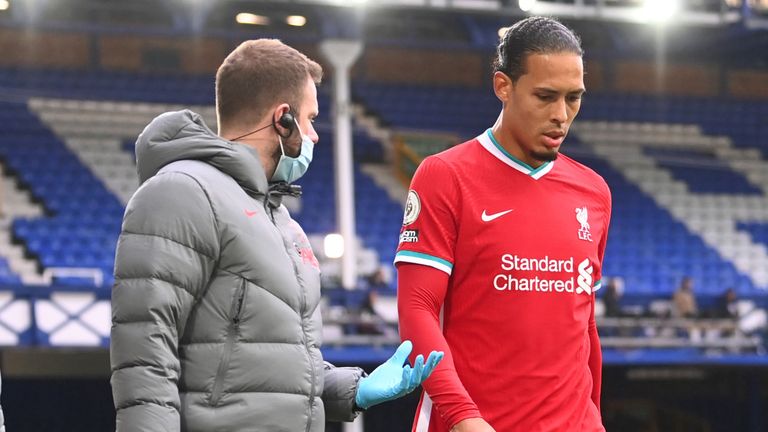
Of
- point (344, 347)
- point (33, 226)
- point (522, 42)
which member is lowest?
point (344, 347)

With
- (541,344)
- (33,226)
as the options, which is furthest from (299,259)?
(33,226)

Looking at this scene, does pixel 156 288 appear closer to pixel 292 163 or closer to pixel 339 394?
pixel 292 163

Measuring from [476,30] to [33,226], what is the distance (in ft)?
24.4

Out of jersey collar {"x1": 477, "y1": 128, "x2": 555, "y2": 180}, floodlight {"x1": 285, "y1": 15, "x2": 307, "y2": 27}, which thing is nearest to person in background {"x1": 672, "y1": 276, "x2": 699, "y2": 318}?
floodlight {"x1": 285, "y1": 15, "x2": 307, "y2": 27}

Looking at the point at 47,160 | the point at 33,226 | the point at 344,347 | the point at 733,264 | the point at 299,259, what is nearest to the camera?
the point at 299,259

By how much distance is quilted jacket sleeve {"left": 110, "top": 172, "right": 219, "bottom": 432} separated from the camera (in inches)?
117

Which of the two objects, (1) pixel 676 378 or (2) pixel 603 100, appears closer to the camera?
(1) pixel 676 378

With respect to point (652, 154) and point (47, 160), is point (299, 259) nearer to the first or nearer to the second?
point (47, 160)

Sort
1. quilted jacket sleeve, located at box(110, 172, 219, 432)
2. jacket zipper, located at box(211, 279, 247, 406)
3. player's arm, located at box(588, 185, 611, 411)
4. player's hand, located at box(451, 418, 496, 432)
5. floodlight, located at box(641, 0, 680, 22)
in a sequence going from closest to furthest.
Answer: quilted jacket sleeve, located at box(110, 172, 219, 432) < jacket zipper, located at box(211, 279, 247, 406) < player's hand, located at box(451, 418, 496, 432) < player's arm, located at box(588, 185, 611, 411) < floodlight, located at box(641, 0, 680, 22)

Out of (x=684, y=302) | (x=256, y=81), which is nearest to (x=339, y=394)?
(x=256, y=81)

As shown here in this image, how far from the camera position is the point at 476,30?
20625 mm

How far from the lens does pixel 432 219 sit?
3.73m

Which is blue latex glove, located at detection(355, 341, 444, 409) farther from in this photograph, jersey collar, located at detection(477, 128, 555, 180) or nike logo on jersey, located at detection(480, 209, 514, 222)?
jersey collar, located at detection(477, 128, 555, 180)

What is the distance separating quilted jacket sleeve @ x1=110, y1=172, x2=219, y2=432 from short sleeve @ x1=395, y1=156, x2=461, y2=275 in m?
0.75
